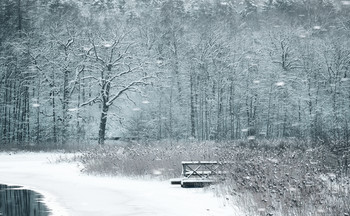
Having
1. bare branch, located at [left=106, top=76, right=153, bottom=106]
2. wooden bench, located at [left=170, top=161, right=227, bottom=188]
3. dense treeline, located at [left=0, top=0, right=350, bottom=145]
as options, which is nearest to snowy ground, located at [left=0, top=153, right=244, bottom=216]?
wooden bench, located at [left=170, top=161, right=227, bottom=188]

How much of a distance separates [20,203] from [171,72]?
34.3 meters

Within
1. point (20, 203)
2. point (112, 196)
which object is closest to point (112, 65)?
point (112, 196)

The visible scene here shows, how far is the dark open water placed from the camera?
42.3ft

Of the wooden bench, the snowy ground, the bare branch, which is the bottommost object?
the snowy ground

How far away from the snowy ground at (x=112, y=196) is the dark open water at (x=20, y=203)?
361mm

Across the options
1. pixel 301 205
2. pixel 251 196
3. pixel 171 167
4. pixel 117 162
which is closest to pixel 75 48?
pixel 117 162

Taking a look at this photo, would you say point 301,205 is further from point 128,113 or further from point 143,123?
point 128,113

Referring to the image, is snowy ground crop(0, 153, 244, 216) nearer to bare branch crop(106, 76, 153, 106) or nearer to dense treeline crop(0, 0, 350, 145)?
bare branch crop(106, 76, 153, 106)

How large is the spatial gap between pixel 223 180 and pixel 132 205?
3987mm

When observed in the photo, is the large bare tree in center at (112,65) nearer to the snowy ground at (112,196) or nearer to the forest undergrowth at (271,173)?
the forest undergrowth at (271,173)

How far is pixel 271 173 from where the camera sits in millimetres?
13758

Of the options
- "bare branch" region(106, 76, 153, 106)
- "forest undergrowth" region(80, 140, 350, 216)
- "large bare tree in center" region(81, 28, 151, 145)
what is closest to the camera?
"forest undergrowth" region(80, 140, 350, 216)

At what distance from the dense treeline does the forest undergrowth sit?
1753 cm

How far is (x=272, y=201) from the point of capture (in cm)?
1178
